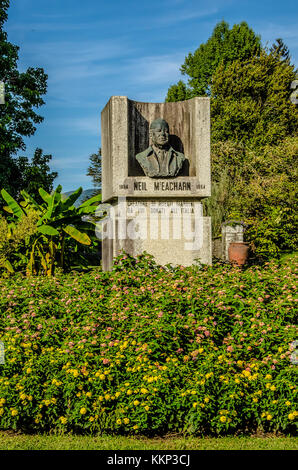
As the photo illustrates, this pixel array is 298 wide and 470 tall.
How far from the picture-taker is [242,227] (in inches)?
565

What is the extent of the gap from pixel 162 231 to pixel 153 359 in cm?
397

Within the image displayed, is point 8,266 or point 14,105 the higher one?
point 14,105

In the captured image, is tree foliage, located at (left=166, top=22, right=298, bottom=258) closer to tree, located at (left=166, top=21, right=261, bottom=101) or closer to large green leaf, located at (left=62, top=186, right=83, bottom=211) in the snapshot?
tree, located at (left=166, top=21, right=261, bottom=101)

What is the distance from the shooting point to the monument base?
26.7 ft

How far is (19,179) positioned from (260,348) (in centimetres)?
1314

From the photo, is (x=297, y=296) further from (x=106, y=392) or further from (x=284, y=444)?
(x=106, y=392)

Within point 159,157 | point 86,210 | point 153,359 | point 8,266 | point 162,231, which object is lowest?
point 153,359

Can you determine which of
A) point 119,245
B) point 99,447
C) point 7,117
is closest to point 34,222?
point 119,245

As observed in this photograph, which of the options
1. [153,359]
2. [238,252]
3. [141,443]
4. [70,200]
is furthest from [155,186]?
[141,443]

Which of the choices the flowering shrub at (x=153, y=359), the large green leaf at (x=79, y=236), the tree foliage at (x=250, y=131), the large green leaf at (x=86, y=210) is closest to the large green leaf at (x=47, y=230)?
the large green leaf at (x=79, y=236)

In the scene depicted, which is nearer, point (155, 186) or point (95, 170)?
point (155, 186)

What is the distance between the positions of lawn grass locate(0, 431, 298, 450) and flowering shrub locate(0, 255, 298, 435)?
97mm

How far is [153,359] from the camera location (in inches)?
175

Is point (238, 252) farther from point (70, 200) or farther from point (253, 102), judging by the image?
point (253, 102)
